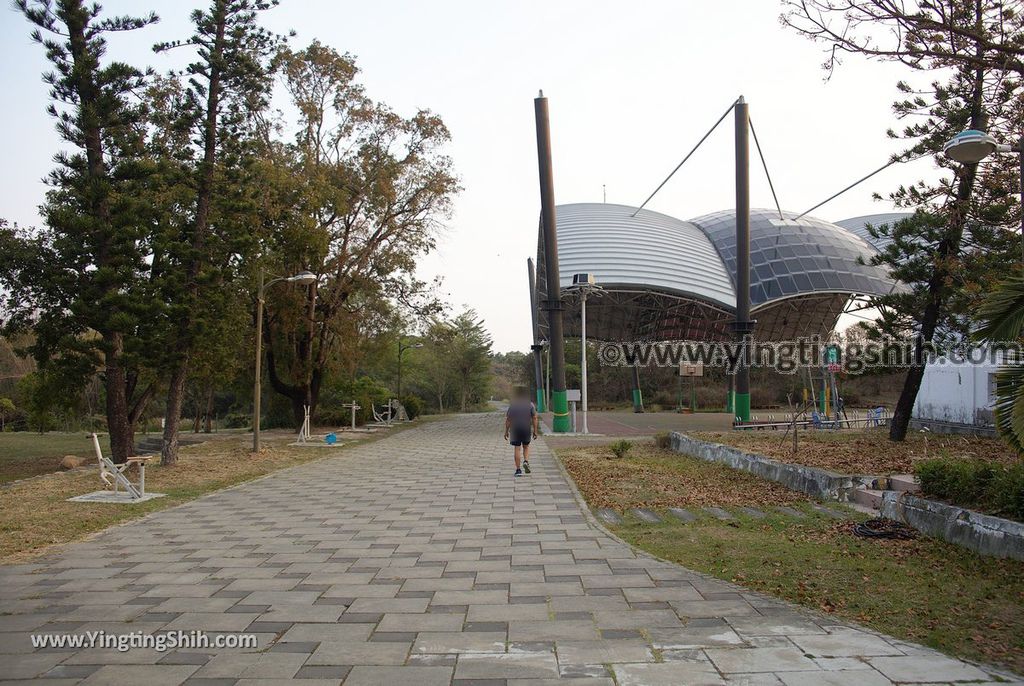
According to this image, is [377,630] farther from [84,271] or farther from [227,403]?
[227,403]

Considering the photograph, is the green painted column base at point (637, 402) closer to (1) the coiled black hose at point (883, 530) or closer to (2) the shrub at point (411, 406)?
(2) the shrub at point (411, 406)

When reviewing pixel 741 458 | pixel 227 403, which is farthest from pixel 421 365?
pixel 741 458

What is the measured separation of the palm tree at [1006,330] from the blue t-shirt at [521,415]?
729 cm

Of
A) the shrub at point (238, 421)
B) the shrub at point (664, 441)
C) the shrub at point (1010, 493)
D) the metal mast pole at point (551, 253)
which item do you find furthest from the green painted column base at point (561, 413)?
the shrub at point (238, 421)

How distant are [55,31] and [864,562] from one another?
48.5 ft

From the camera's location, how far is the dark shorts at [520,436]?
1191cm

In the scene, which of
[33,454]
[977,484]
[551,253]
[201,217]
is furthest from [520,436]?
[33,454]

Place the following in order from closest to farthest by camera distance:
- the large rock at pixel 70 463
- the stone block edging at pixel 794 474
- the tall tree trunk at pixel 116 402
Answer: the stone block edging at pixel 794 474 → the tall tree trunk at pixel 116 402 → the large rock at pixel 70 463

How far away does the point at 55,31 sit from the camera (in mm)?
12555

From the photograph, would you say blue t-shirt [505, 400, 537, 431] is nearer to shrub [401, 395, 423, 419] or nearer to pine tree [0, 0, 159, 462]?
pine tree [0, 0, 159, 462]

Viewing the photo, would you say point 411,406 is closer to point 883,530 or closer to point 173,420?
point 173,420

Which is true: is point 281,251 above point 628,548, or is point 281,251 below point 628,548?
above

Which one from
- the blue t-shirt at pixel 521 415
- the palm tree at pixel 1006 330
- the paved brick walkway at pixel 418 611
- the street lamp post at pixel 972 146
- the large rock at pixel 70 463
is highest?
the street lamp post at pixel 972 146

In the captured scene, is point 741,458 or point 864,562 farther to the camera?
point 741,458
